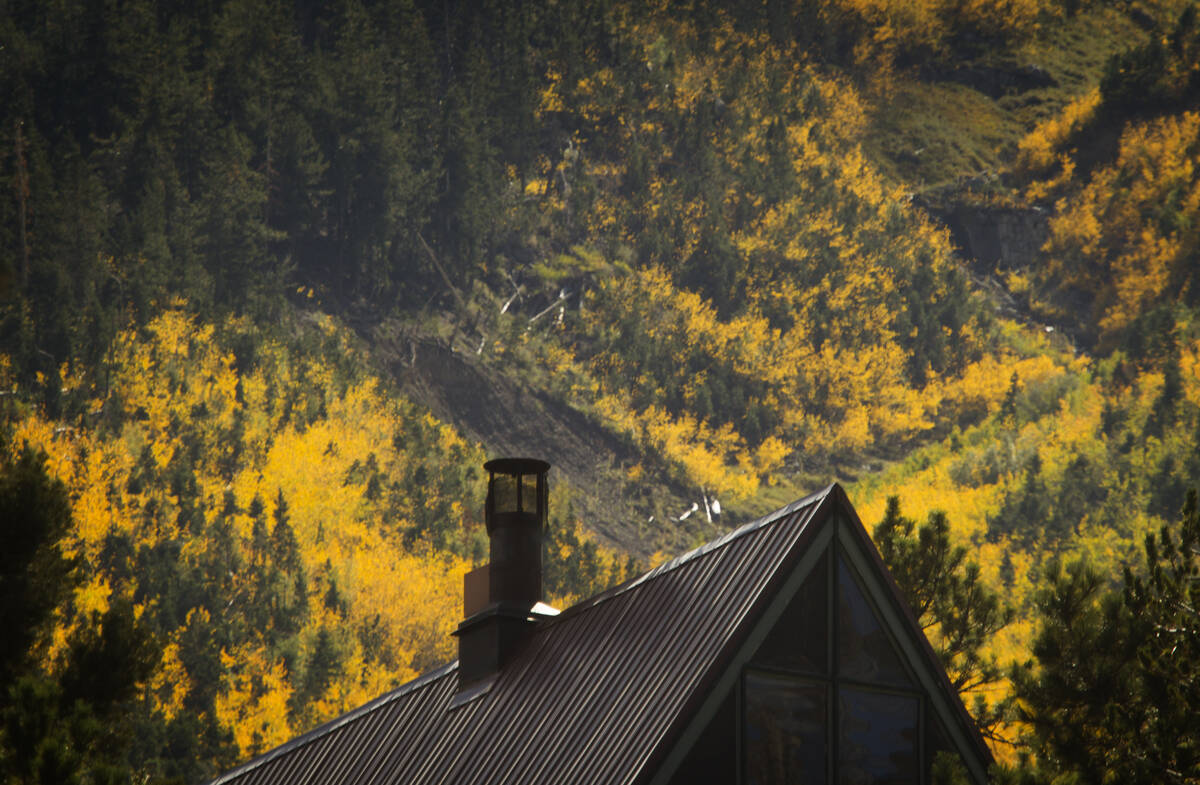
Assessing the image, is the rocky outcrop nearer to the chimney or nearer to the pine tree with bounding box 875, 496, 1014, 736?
the pine tree with bounding box 875, 496, 1014, 736

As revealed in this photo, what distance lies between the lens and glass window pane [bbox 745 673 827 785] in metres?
14.3

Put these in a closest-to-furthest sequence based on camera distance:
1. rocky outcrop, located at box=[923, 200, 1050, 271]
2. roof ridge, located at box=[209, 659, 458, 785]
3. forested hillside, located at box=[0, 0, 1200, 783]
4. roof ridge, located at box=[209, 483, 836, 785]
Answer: roof ridge, located at box=[209, 483, 836, 785] < roof ridge, located at box=[209, 659, 458, 785] < forested hillside, located at box=[0, 0, 1200, 783] < rocky outcrop, located at box=[923, 200, 1050, 271]

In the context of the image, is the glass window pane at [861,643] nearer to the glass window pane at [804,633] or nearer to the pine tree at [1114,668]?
the glass window pane at [804,633]

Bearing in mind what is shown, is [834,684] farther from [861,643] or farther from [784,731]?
[784,731]

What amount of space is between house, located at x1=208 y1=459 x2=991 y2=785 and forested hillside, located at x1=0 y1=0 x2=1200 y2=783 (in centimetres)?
1091

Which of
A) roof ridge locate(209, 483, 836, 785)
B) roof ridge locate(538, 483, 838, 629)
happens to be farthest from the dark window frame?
roof ridge locate(209, 483, 836, 785)

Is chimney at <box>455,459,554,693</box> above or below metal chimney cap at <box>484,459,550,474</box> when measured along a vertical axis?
below

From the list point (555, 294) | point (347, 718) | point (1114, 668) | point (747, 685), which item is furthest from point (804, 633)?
point (555, 294)

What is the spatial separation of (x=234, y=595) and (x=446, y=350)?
38537 millimetres

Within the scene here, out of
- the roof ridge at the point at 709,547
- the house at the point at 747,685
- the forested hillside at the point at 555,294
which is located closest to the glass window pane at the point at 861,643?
the house at the point at 747,685

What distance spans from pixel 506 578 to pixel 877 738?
5544 millimetres

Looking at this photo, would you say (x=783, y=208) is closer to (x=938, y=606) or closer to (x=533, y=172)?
(x=533, y=172)

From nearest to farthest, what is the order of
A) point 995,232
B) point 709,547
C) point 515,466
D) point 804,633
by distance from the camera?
point 804,633 < point 709,547 < point 515,466 < point 995,232

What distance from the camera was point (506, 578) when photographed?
19234 mm
